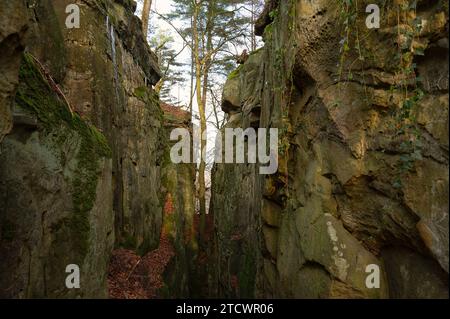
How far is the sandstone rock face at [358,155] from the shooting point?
349 centimetres

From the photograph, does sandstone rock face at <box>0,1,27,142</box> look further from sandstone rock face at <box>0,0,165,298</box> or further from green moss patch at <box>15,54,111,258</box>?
green moss patch at <box>15,54,111,258</box>

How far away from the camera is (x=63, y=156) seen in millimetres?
4969

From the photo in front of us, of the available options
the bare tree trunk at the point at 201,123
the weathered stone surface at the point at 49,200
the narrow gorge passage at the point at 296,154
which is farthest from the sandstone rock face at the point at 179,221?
the weathered stone surface at the point at 49,200

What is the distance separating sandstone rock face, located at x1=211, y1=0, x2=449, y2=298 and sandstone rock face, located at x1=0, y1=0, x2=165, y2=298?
11.3ft

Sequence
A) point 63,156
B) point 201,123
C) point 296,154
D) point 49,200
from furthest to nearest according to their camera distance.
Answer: point 201,123 < point 296,154 < point 63,156 < point 49,200

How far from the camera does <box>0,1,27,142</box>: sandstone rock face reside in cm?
313

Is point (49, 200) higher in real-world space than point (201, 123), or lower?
lower

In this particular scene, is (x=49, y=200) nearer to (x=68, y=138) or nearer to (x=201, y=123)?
(x=68, y=138)

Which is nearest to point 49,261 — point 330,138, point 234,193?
point 330,138

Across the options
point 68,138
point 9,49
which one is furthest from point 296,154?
point 9,49

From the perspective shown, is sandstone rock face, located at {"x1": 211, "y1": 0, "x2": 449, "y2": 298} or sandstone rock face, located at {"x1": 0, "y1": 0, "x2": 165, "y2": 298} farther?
sandstone rock face, located at {"x1": 0, "y1": 0, "x2": 165, "y2": 298}

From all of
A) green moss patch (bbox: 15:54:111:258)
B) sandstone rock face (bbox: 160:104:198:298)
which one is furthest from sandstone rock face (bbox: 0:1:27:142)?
sandstone rock face (bbox: 160:104:198:298)

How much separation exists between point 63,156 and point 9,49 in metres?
2.05
